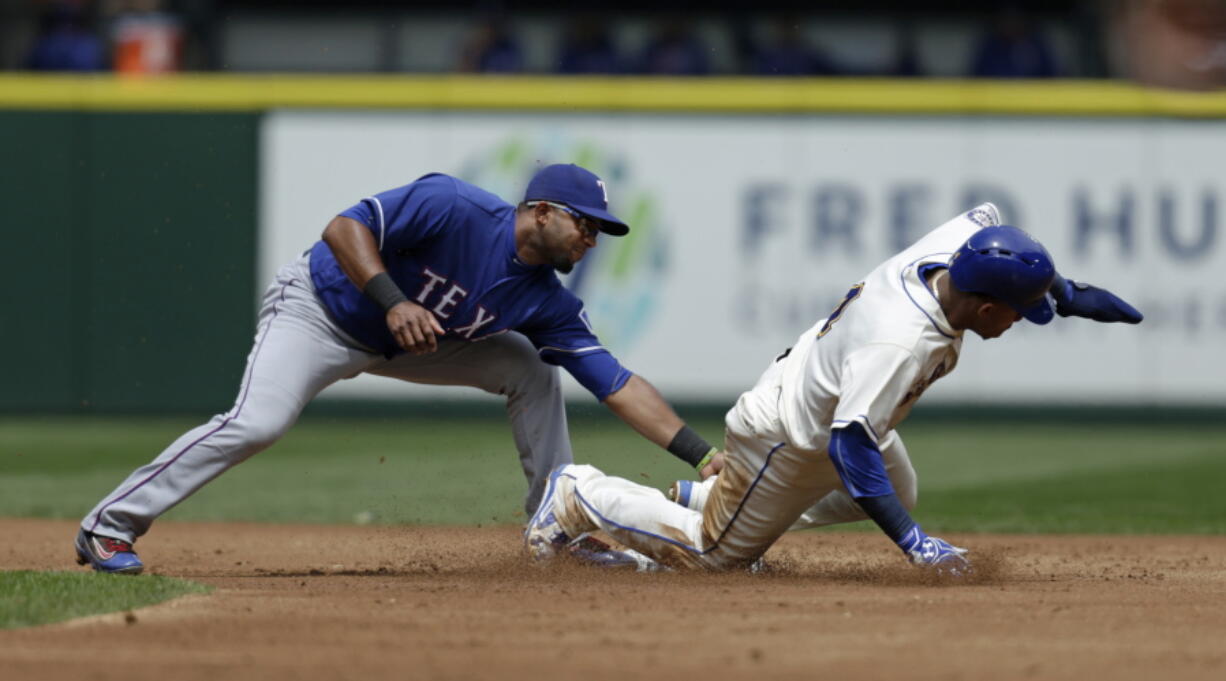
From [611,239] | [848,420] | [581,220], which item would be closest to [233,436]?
[581,220]

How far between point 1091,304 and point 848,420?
1.17m

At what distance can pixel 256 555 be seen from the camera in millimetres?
7070

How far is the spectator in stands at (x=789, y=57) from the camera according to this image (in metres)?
Answer: 15.0

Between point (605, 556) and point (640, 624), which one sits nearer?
point (640, 624)

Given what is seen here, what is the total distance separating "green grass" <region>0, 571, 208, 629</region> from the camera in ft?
16.0

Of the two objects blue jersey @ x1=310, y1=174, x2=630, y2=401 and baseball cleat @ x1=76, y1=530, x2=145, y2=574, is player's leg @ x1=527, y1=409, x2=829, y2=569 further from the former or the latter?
baseball cleat @ x1=76, y1=530, x2=145, y2=574

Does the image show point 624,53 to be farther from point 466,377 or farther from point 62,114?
point 466,377

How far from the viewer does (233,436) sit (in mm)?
5738

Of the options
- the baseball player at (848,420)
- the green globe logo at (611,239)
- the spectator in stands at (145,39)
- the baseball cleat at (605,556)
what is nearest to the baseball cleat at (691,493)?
the baseball player at (848,420)

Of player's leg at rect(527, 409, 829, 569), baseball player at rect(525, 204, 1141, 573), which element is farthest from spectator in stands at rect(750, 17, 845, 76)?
player's leg at rect(527, 409, 829, 569)

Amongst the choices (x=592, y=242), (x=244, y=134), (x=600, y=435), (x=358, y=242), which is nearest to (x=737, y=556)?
(x=592, y=242)

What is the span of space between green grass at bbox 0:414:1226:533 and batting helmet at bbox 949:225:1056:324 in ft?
6.49

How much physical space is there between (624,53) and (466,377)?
969cm

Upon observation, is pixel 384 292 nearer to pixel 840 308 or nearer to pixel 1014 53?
pixel 840 308
